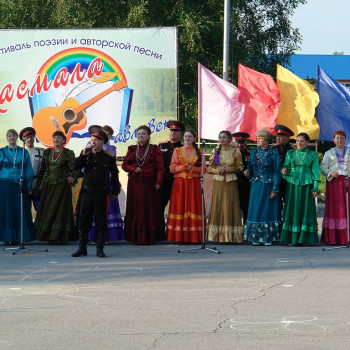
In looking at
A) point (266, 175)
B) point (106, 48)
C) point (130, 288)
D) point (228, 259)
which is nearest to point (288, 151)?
point (266, 175)

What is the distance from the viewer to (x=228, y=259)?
10.6m

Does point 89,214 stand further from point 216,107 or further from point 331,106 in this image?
point 331,106

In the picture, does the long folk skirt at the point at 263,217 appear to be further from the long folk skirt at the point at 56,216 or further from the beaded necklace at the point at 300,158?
the long folk skirt at the point at 56,216

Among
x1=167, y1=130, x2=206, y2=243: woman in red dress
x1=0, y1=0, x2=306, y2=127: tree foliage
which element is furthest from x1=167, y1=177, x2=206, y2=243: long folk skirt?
x1=0, y1=0, x2=306, y2=127: tree foliage

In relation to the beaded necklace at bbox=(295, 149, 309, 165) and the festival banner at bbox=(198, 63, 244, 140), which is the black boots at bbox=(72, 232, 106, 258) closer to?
the beaded necklace at bbox=(295, 149, 309, 165)

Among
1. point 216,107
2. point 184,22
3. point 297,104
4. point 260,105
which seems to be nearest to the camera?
point 297,104

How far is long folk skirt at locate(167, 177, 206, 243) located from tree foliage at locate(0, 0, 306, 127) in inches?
669

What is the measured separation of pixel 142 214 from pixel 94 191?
1.62 meters

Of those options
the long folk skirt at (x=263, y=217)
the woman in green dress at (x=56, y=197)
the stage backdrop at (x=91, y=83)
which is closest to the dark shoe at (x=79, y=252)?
the woman in green dress at (x=56, y=197)

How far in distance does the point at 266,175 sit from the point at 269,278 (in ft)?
11.8

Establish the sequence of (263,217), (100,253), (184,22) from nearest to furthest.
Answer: (100,253) < (263,217) < (184,22)

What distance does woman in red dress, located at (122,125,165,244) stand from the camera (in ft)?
40.2

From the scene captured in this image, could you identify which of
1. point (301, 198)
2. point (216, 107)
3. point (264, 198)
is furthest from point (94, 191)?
point (216, 107)

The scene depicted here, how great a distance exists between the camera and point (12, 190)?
12281 mm
